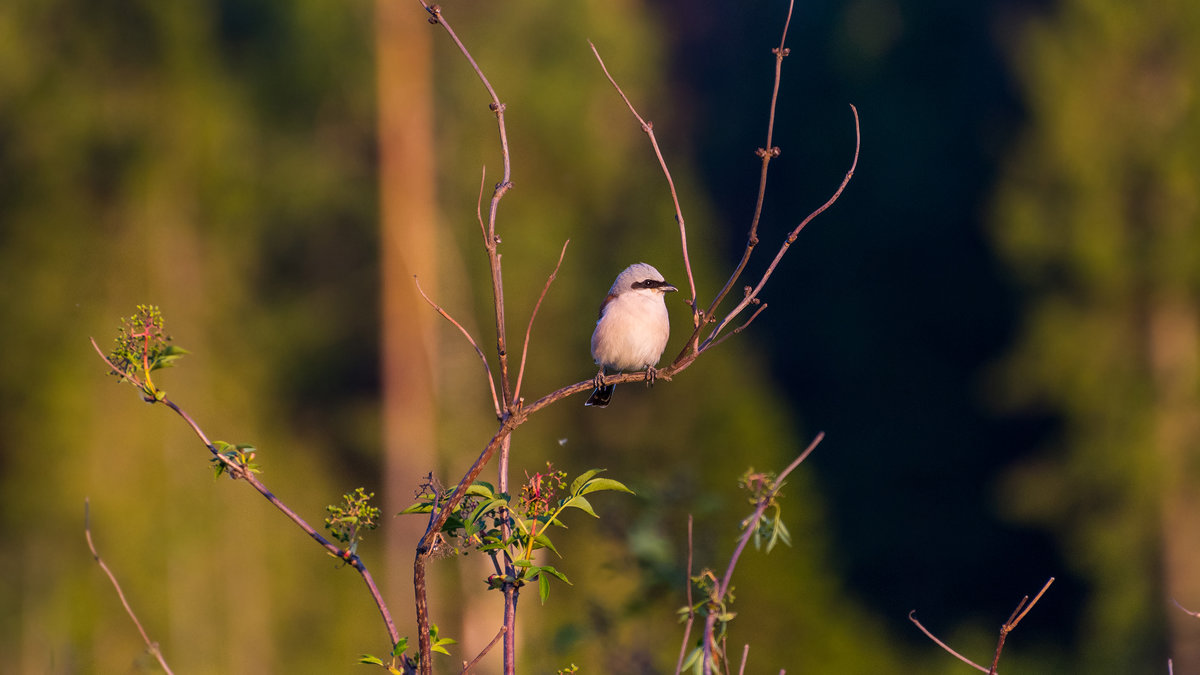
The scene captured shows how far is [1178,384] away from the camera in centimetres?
1544

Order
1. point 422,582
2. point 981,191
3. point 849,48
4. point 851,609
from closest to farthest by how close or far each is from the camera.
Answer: point 422,582 → point 851,609 → point 981,191 → point 849,48

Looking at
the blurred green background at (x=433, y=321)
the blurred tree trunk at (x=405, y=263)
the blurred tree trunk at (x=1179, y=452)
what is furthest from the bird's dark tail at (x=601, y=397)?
the blurred tree trunk at (x=1179, y=452)

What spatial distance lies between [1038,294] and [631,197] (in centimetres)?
768

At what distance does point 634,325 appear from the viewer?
18.6 feet

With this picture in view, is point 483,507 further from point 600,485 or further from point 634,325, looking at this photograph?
point 634,325

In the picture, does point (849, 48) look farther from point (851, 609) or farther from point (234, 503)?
point (234, 503)

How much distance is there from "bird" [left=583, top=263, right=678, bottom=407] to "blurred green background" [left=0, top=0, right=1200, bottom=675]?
7.82 meters

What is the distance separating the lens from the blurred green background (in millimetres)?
14750

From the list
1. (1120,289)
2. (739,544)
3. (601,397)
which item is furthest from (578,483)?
(1120,289)

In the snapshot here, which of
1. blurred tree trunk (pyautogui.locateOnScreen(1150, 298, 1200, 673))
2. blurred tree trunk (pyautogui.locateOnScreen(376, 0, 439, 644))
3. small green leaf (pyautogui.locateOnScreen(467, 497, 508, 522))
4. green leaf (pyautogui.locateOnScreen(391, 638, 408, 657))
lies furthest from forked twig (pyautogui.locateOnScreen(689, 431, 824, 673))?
blurred tree trunk (pyautogui.locateOnScreen(1150, 298, 1200, 673))

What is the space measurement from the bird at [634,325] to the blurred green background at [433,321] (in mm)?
7825

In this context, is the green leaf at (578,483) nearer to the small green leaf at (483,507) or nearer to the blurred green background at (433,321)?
the small green leaf at (483,507)

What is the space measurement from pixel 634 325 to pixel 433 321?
1179cm

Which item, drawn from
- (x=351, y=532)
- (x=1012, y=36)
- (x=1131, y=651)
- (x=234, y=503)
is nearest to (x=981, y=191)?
(x=1012, y=36)
